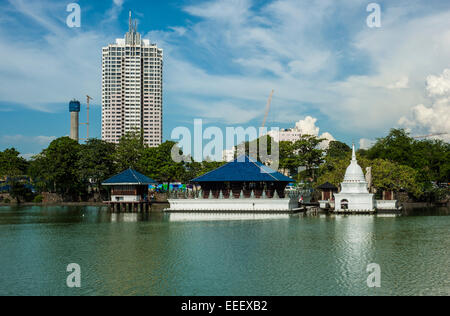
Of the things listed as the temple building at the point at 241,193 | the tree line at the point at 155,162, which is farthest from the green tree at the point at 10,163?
the temple building at the point at 241,193

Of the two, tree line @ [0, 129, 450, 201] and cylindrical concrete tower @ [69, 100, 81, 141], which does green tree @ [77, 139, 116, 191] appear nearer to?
tree line @ [0, 129, 450, 201]

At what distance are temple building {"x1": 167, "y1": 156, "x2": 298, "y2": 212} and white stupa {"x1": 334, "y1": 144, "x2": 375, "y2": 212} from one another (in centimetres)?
508

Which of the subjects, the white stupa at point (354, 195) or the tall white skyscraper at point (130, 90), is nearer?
the white stupa at point (354, 195)

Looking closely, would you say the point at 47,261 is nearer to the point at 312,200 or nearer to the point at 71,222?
the point at 71,222

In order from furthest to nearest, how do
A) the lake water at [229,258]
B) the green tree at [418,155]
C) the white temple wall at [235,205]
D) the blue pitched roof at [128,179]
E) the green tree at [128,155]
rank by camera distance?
the green tree at [128,155]
the green tree at [418,155]
the blue pitched roof at [128,179]
the white temple wall at [235,205]
the lake water at [229,258]

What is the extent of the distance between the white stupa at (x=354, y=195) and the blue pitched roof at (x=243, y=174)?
19.7 feet

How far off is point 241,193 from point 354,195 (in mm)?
11188

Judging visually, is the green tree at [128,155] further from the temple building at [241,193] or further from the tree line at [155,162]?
the temple building at [241,193]

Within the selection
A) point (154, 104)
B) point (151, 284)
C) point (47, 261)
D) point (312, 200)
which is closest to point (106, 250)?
point (47, 261)

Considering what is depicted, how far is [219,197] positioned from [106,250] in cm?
2469

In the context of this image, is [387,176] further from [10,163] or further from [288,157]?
[10,163]

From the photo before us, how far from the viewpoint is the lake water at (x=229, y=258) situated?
16953mm
